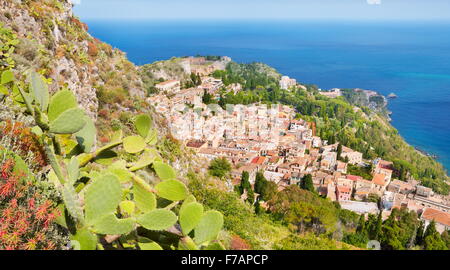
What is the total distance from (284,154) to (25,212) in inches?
1097

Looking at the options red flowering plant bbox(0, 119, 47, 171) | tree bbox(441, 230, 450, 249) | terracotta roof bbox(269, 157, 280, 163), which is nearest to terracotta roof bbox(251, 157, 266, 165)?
terracotta roof bbox(269, 157, 280, 163)

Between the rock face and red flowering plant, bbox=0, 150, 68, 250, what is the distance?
14.0 ft

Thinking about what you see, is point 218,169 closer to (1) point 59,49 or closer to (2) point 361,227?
(2) point 361,227

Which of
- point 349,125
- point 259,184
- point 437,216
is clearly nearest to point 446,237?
point 437,216

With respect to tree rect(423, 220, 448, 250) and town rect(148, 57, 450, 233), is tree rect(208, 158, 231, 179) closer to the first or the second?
town rect(148, 57, 450, 233)

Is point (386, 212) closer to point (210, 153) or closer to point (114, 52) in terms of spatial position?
point (210, 153)

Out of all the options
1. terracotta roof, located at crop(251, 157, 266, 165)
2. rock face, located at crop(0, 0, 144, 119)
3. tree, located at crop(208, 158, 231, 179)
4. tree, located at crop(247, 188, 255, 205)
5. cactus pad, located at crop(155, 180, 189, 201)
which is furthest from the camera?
terracotta roof, located at crop(251, 157, 266, 165)

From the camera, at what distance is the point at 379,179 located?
26.0 m

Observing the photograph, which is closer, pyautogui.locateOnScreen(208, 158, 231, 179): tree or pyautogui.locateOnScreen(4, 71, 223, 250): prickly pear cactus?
pyautogui.locateOnScreen(4, 71, 223, 250): prickly pear cactus

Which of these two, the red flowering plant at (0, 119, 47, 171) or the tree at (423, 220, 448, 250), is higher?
the red flowering plant at (0, 119, 47, 171)

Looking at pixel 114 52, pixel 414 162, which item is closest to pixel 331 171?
pixel 414 162

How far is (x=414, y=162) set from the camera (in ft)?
116

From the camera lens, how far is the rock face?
253 inches
